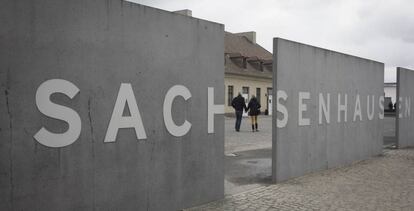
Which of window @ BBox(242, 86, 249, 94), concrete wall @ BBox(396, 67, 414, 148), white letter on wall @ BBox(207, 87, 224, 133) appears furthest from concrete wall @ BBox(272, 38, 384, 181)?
window @ BBox(242, 86, 249, 94)

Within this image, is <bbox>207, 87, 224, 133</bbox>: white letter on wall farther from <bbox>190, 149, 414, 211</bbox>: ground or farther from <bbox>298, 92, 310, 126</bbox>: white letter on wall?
<bbox>298, 92, 310, 126</bbox>: white letter on wall

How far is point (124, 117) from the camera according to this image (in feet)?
18.1

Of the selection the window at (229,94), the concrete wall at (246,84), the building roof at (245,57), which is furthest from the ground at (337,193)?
the building roof at (245,57)

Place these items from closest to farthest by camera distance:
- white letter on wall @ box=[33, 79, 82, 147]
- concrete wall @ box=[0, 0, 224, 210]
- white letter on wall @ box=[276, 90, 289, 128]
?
concrete wall @ box=[0, 0, 224, 210]
white letter on wall @ box=[33, 79, 82, 147]
white letter on wall @ box=[276, 90, 289, 128]

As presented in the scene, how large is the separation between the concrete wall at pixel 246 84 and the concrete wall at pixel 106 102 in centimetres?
3212

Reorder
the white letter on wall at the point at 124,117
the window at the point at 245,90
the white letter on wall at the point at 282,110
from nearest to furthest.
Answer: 1. the white letter on wall at the point at 124,117
2. the white letter on wall at the point at 282,110
3. the window at the point at 245,90

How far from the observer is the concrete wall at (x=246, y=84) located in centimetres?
3953

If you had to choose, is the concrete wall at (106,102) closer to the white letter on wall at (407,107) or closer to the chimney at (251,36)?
the white letter on wall at (407,107)

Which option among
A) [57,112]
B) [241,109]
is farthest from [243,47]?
[57,112]

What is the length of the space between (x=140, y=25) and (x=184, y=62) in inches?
37.4

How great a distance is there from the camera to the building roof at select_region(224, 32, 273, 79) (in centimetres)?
4294

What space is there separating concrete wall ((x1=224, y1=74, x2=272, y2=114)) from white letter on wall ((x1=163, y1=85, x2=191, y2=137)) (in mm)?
32232

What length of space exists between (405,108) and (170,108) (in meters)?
11.4

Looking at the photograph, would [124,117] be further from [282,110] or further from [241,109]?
[241,109]
